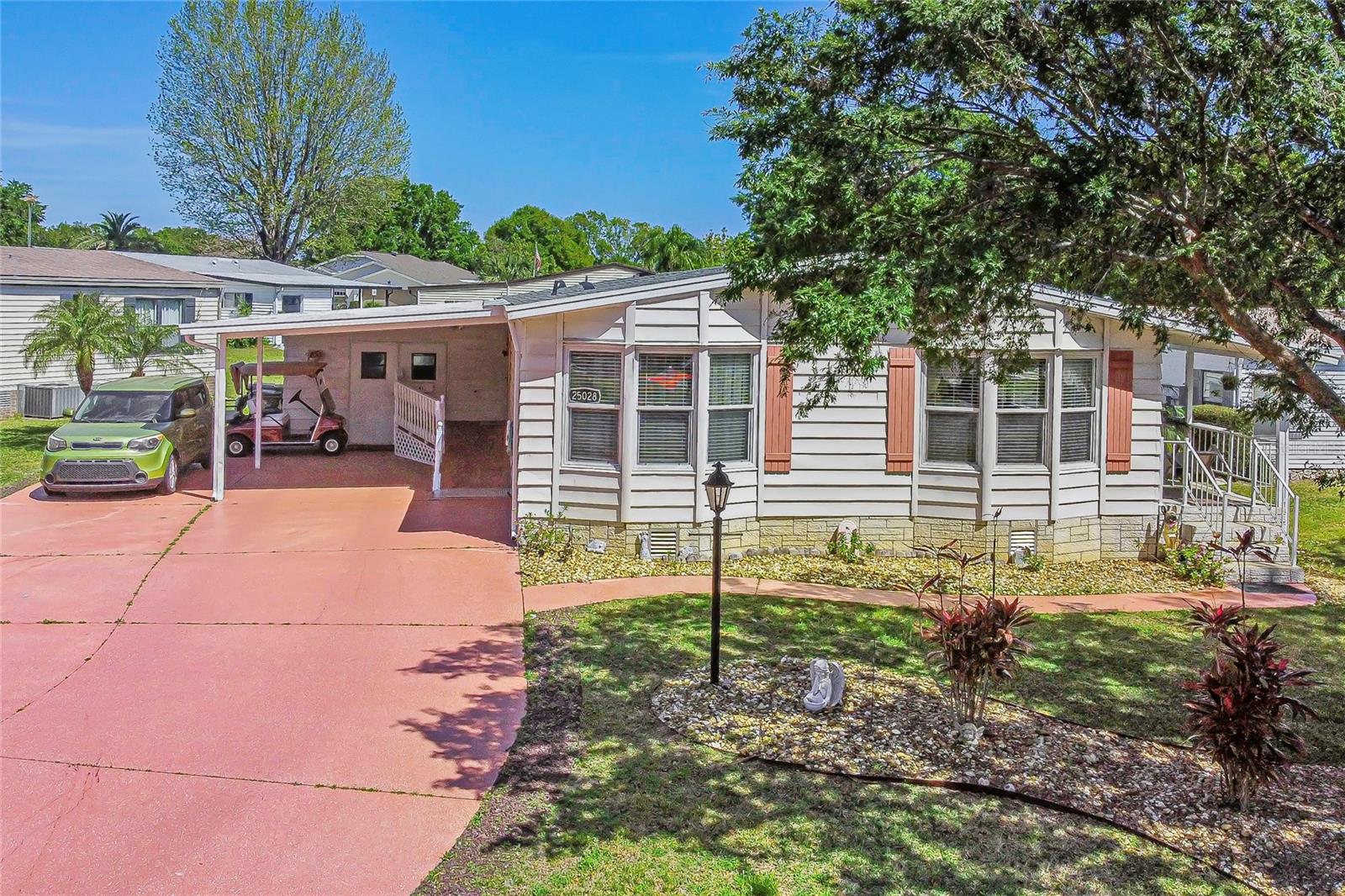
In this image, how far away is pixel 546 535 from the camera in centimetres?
1195

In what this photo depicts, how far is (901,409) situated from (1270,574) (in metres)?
4.33

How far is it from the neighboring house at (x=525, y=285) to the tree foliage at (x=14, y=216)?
164 feet

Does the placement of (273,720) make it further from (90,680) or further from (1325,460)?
(1325,460)

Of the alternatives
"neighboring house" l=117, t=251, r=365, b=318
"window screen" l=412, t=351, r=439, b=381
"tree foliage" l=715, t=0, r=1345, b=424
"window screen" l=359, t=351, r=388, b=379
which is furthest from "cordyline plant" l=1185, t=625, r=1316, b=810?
"neighboring house" l=117, t=251, r=365, b=318

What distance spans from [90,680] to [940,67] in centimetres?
756

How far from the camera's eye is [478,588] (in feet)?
35.0

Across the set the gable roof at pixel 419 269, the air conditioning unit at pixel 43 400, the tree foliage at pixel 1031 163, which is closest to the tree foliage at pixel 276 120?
the gable roof at pixel 419 269

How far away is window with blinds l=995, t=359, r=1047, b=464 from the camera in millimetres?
11977

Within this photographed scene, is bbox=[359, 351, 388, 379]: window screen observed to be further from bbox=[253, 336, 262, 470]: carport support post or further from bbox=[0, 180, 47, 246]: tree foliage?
bbox=[0, 180, 47, 246]: tree foliage

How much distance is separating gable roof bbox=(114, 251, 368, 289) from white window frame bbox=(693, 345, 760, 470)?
2598cm

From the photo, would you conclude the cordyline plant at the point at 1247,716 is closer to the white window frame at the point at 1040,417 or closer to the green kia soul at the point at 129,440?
the white window frame at the point at 1040,417

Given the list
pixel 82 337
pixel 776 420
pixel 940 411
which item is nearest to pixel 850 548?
pixel 776 420

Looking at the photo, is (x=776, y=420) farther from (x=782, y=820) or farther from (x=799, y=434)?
(x=782, y=820)

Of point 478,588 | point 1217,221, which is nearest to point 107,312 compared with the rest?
point 478,588
